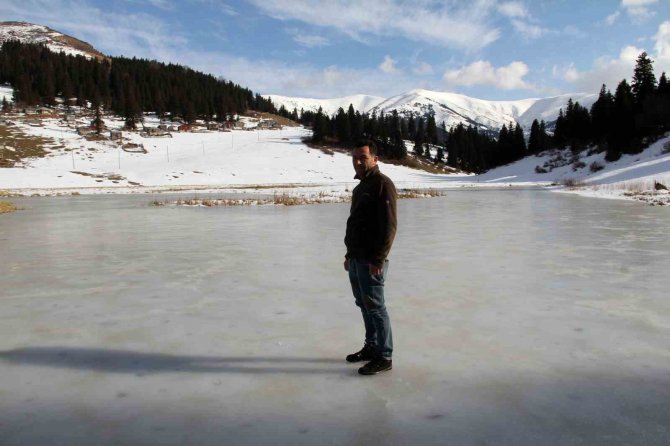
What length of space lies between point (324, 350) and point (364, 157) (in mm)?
1997

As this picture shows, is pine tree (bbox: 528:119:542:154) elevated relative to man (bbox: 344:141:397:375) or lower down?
elevated

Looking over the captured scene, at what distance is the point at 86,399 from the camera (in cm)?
362

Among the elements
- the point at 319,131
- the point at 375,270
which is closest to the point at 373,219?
the point at 375,270

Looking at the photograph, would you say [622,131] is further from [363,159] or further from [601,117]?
[363,159]

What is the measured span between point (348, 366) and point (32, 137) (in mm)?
91747

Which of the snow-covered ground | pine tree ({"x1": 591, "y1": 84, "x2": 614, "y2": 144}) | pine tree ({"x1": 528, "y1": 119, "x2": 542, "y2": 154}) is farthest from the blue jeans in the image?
pine tree ({"x1": 528, "y1": 119, "x2": 542, "y2": 154})

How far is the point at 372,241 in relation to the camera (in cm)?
402

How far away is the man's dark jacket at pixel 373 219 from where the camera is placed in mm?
3980

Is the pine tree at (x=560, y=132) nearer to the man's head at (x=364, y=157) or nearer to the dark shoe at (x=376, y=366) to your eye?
the man's head at (x=364, y=157)

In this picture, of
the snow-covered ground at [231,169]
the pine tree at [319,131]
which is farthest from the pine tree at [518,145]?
the pine tree at [319,131]

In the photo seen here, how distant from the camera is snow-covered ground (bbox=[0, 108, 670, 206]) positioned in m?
49.2

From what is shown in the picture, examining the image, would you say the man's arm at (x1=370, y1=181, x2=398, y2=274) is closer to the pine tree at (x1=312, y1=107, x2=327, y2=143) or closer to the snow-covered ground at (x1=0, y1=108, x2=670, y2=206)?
the snow-covered ground at (x1=0, y1=108, x2=670, y2=206)

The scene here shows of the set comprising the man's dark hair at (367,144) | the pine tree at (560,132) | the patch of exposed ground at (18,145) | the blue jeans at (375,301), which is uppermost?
the pine tree at (560,132)

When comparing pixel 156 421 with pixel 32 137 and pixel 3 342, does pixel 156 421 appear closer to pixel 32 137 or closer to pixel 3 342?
pixel 3 342
